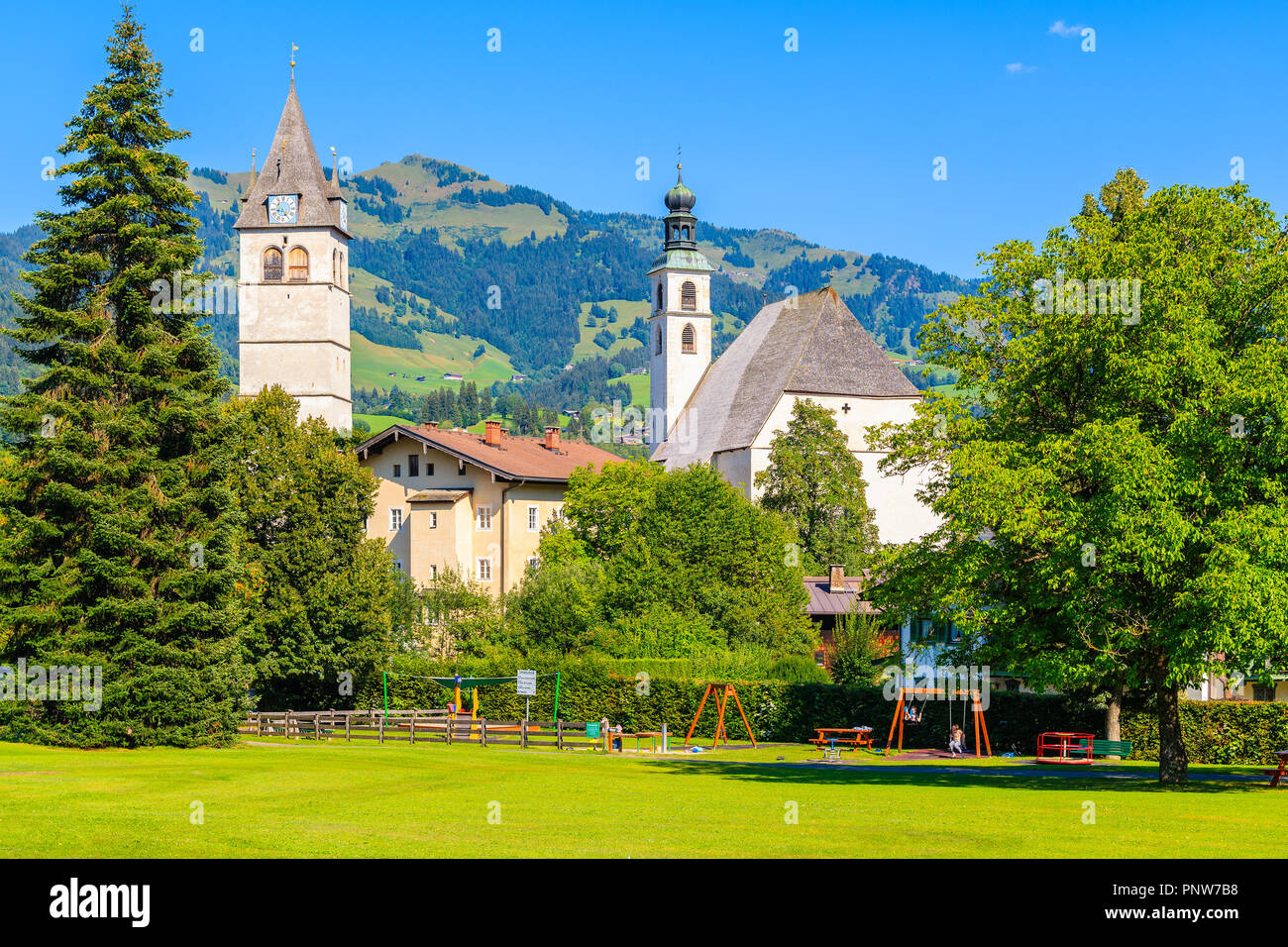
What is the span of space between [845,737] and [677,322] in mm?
71698

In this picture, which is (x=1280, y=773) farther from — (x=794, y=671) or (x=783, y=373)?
(x=783, y=373)

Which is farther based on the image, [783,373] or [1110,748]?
[783,373]

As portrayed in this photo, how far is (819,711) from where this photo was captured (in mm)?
48781

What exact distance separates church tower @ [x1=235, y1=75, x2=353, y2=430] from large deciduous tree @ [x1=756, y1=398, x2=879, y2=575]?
1237 inches

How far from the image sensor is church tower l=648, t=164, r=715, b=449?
11456 centimetres

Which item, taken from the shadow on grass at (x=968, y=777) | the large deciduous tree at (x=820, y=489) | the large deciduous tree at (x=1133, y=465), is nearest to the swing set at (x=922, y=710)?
the shadow on grass at (x=968, y=777)

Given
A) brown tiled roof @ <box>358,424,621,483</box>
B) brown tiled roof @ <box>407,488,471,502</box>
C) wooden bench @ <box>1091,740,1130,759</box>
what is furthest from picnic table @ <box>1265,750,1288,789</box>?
brown tiled roof @ <box>407,488,471,502</box>

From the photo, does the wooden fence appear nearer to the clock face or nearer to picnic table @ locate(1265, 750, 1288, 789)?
picnic table @ locate(1265, 750, 1288, 789)

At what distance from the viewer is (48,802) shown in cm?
2056

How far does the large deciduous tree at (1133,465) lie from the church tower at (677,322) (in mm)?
82012

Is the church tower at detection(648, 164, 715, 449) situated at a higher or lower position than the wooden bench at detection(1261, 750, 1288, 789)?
higher

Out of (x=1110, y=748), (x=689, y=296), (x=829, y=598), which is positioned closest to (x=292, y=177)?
(x=689, y=296)
